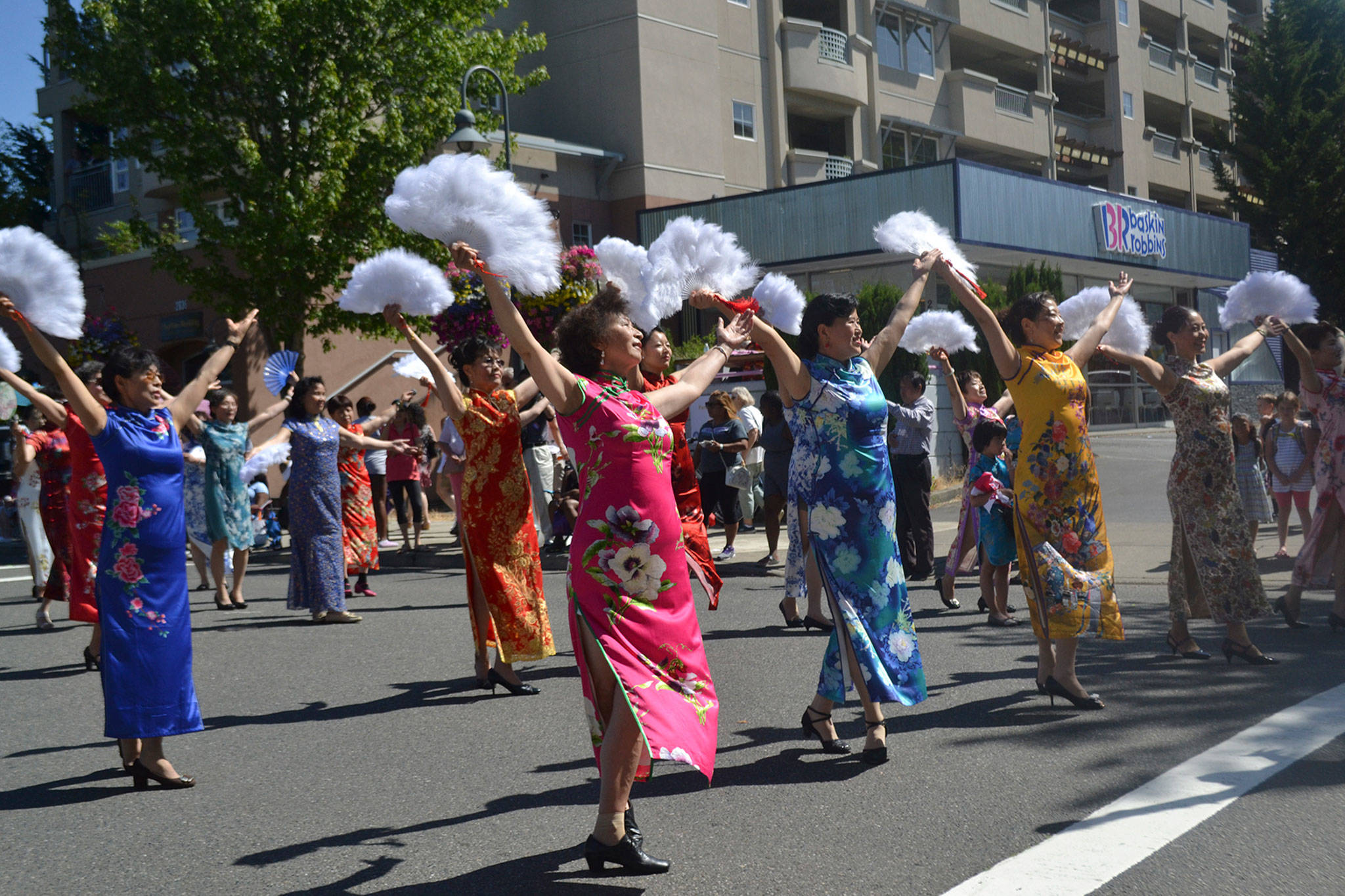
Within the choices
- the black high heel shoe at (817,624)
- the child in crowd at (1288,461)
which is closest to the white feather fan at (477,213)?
the black high heel shoe at (817,624)

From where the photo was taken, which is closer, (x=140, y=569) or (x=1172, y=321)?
(x=140, y=569)

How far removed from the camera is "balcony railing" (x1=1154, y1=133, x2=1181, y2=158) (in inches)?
1684

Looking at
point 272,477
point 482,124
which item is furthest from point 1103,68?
point 272,477

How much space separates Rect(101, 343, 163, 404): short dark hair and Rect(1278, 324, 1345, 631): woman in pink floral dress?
21.3 feet

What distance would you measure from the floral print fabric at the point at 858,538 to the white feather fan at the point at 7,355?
11.8 feet

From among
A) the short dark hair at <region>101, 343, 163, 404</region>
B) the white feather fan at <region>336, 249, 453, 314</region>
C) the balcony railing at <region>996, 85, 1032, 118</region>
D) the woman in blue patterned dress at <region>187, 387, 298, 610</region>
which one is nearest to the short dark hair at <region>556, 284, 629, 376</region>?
the white feather fan at <region>336, 249, 453, 314</region>

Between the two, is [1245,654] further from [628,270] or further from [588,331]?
[588,331]

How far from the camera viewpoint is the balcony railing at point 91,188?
28.9 m

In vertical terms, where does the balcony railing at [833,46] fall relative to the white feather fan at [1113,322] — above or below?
above

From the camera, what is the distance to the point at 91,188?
96.1ft

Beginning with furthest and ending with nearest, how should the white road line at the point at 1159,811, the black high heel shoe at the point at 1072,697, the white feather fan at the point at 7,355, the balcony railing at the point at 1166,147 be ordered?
1. the balcony railing at the point at 1166,147
2. the black high heel shoe at the point at 1072,697
3. the white feather fan at the point at 7,355
4. the white road line at the point at 1159,811

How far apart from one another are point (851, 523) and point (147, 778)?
320 cm

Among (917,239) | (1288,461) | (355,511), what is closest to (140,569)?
(917,239)

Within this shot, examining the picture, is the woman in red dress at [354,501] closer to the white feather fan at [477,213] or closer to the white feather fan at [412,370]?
the white feather fan at [412,370]
